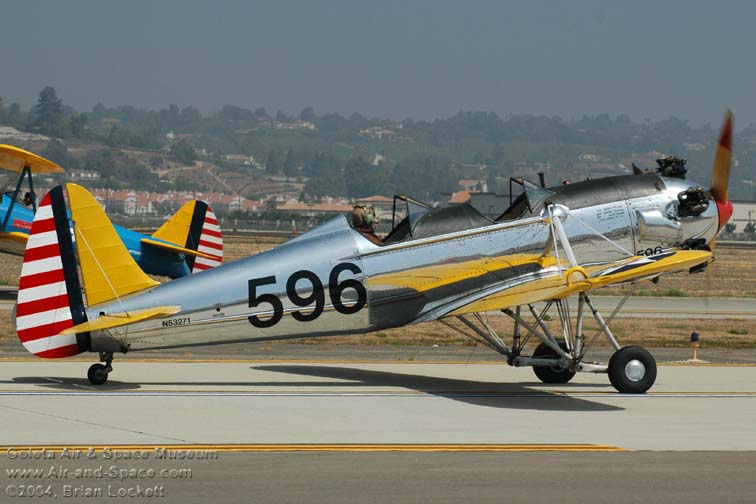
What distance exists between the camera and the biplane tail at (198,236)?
26219 mm

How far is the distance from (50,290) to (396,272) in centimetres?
384

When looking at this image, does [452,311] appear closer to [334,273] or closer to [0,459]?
[334,273]

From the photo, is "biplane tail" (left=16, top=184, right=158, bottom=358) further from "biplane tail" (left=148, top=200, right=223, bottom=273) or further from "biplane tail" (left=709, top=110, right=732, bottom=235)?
"biplane tail" (left=148, top=200, right=223, bottom=273)

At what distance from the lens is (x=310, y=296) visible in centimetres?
1273

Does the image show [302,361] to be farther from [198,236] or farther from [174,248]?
[174,248]

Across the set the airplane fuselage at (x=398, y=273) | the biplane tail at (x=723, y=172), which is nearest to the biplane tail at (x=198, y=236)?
the airplane fuselage at (x=398, y=273)

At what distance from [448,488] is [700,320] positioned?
→ 19.7 meters

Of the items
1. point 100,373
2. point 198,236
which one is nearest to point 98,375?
point 100,373

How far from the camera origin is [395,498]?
7.78 m

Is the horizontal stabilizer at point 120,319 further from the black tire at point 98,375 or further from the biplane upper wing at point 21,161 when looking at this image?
the biplane upper wing at point 21,161

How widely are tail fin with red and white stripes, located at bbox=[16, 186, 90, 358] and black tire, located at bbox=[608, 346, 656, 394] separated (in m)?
6.01

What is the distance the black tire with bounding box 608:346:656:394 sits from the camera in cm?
1320

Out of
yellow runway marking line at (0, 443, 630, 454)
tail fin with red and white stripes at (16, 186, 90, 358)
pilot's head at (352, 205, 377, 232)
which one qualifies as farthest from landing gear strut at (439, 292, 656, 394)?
tail fin with red and white stripes at (16, 186, 90, 358)

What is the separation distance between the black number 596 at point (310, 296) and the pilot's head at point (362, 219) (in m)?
0.59
